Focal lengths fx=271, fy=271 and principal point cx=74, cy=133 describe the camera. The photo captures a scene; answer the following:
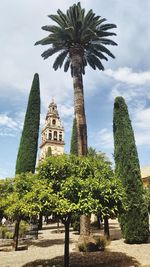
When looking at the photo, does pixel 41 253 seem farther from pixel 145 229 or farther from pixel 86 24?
pixel 86 24

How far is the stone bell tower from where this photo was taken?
65.4 meters

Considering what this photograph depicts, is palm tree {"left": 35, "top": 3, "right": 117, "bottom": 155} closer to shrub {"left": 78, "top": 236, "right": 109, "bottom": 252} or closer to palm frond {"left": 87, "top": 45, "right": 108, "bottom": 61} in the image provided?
palm frond {"left": 87, "top": 45, "right": 108, "bottom": 61}

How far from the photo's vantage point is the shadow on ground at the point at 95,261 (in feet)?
36.3

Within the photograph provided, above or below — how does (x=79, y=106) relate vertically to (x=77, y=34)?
below

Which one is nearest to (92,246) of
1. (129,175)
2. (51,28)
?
(129,175)

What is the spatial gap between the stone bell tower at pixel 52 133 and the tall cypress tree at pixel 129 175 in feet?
154

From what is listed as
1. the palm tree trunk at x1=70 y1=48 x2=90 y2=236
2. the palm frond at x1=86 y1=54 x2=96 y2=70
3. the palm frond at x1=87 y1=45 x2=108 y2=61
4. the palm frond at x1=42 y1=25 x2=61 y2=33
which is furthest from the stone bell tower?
the palm tree trunk at x1=70 y1=48 x2=90 y2=236

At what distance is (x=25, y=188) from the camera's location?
11.7m

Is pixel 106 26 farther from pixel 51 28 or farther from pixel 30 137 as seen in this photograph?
pixel 30 137

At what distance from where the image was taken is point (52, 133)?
66.2 m

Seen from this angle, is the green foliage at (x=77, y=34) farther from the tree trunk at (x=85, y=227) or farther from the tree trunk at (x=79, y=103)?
the tree trunk at (x=85, y=227)

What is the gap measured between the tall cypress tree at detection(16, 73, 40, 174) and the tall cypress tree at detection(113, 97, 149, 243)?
794cm

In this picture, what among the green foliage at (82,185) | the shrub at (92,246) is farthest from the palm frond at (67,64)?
the shrub at (92,246)

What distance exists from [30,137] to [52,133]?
42.6m
